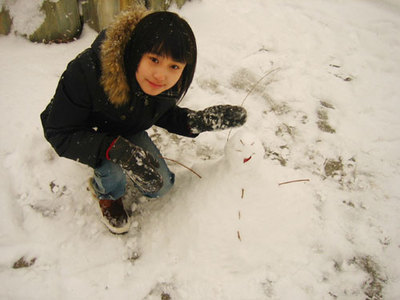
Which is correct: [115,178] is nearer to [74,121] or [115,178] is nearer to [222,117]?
[74,121]

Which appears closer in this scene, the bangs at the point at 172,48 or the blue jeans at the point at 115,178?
the bangs at the point at 172,48

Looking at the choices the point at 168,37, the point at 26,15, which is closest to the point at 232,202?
the point at 168,37

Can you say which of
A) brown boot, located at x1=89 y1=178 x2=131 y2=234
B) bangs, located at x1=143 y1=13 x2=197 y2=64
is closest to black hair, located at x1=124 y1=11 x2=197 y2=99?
bangs, located at x1=143 y1=13 x2=197 y2=64

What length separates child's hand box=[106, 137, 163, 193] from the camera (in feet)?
4.30

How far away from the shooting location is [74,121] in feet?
4.24

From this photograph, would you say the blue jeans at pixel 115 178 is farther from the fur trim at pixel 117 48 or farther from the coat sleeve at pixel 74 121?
the fur trim at pixel 117 48

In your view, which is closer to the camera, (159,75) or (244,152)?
(159,75)

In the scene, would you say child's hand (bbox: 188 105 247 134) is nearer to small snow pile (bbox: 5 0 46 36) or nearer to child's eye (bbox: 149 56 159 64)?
child's eye (bbox: 149 56 159 64)

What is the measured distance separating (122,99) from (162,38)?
339 millimetres

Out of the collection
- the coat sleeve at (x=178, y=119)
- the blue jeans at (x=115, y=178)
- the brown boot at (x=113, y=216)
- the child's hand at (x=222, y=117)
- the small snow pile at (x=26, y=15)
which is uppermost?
the small snow pile at (x=26, y=15)

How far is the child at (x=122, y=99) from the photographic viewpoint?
1.14 meters

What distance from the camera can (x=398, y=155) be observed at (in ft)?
6.66

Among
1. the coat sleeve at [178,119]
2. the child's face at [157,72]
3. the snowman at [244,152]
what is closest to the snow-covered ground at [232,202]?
the snowman at [244,152]

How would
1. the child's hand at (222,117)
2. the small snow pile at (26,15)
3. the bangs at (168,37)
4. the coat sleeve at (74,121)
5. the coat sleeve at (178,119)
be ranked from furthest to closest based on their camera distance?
the small snow pile at (26,15) < the coat sleeve at (178,119) < the child's hand at (222,117) < the coat sleeve at (74,121) < the bangs at (168,37)
